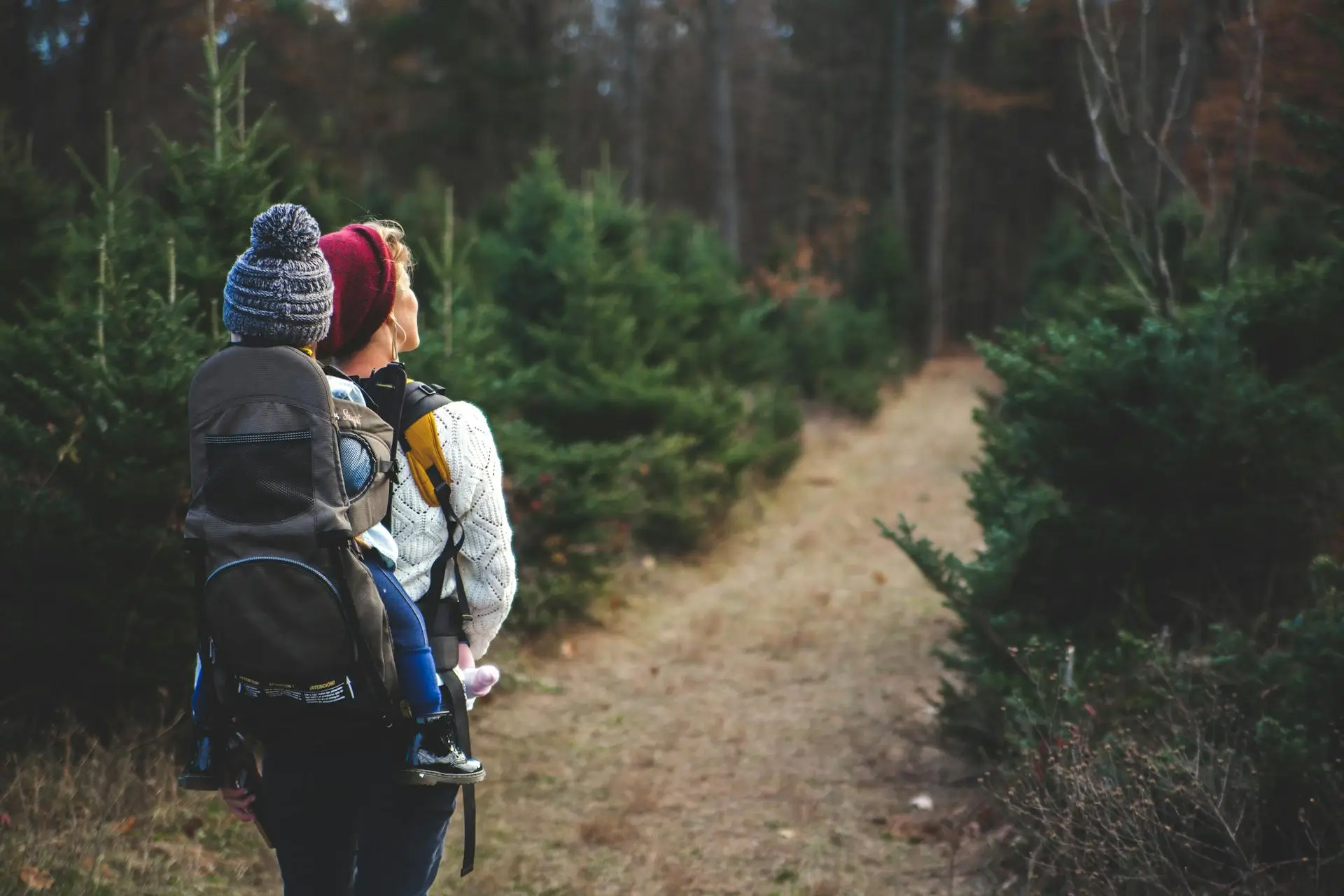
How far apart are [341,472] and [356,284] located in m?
0.50

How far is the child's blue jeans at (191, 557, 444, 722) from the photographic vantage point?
240 centimetres

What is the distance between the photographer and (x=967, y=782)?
5.32m

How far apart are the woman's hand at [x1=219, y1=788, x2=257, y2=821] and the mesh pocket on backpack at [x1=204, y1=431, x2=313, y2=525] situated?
669 mm

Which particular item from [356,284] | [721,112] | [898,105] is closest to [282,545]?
[356,284]

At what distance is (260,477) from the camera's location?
2.19 m

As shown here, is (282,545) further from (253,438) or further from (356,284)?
(356,284)

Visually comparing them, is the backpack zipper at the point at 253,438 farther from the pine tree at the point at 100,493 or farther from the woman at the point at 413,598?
the pine tree at the point at 100,493

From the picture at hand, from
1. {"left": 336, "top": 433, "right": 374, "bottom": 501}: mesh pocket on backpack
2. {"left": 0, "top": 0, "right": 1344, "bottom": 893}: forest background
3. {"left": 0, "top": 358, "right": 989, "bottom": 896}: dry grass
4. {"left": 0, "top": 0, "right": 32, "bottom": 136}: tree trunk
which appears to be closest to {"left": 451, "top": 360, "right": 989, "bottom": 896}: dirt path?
{"left": 0, "top": 358, "right": 989, "bottom": 896}: dry grass

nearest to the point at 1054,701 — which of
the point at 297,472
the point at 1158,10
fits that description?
the point at 297,472

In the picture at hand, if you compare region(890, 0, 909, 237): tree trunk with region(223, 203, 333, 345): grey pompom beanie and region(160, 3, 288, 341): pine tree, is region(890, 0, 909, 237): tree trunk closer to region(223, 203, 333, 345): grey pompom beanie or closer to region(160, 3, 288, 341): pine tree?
region(160, 3, 288, 341): pine tree

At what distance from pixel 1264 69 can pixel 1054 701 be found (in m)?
13.5

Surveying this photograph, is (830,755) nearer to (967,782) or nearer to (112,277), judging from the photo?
(967,782)

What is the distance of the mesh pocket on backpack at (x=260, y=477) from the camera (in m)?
2.19

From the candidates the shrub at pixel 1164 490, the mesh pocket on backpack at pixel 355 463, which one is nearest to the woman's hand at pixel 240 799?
the mesh pocket on backpack at pixel 355 463
